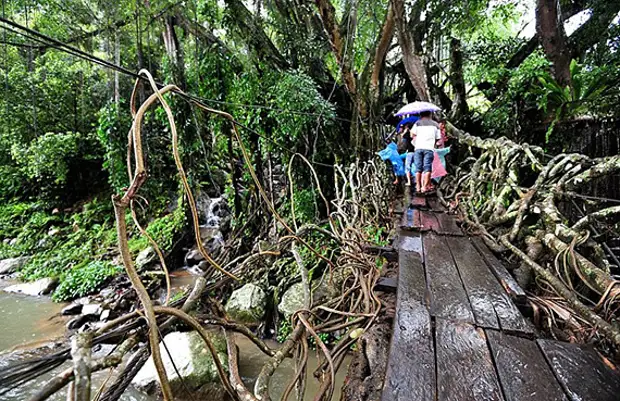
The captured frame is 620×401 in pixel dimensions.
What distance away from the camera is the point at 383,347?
1.00 m

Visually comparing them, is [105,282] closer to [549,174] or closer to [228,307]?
[228,307]

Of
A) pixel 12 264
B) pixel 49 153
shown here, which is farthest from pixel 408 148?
pixel 12 264

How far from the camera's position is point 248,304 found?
4.09 metres

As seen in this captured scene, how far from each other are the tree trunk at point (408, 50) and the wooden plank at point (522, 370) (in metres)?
3.40

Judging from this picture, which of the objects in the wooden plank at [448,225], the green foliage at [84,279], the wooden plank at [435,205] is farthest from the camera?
the green foliage at [84,279]

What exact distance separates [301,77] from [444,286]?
327 centimetres

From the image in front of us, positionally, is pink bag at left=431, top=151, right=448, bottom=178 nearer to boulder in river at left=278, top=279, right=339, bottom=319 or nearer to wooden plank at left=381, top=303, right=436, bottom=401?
boulder in river at left=278, top=279, right=339, bottom=319

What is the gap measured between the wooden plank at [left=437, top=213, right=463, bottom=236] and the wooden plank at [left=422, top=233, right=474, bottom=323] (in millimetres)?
302

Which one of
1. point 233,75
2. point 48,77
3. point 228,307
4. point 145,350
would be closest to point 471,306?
point 145,350

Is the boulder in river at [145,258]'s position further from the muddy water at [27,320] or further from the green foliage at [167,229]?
the muddy water at [27,320]

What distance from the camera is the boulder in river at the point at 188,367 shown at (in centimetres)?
295

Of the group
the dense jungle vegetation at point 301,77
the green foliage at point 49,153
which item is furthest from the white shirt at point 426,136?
the green foliage at point 49,153

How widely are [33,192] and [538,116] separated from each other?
39.6 feet

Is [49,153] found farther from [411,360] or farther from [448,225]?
[411,360]
